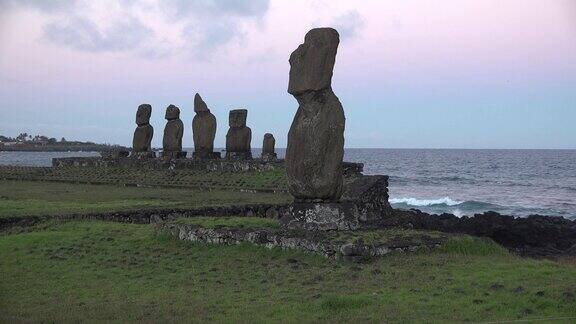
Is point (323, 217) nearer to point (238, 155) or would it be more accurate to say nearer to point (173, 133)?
point (238, 155)

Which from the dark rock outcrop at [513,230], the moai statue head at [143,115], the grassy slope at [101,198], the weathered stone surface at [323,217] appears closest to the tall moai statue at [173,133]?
the moai statue head at [143,115]

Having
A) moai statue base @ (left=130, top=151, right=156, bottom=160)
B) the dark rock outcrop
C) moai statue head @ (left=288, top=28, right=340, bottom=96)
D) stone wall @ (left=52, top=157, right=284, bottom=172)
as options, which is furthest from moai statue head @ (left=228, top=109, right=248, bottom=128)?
moai statue head @ (left=288, top=28, right=340, bottom=96)

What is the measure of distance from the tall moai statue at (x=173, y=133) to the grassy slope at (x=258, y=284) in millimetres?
23749

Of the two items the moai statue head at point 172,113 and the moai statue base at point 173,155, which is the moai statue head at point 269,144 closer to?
the moai statue base at point 173,155

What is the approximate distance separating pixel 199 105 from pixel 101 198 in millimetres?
12392

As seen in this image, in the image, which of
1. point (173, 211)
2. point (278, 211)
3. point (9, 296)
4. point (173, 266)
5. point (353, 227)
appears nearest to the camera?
point (9, 296)

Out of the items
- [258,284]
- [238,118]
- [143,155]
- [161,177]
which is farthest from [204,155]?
[258,284]

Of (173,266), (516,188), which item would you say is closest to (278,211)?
(173,266)

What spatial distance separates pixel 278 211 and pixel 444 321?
14415mm

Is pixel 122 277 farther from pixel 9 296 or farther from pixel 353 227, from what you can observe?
pixel 353 227

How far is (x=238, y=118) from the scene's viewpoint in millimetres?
36969

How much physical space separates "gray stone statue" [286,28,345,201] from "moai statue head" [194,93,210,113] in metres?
23.0

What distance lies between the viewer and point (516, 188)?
6512 cm

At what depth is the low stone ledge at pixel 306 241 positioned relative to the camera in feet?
40.3
